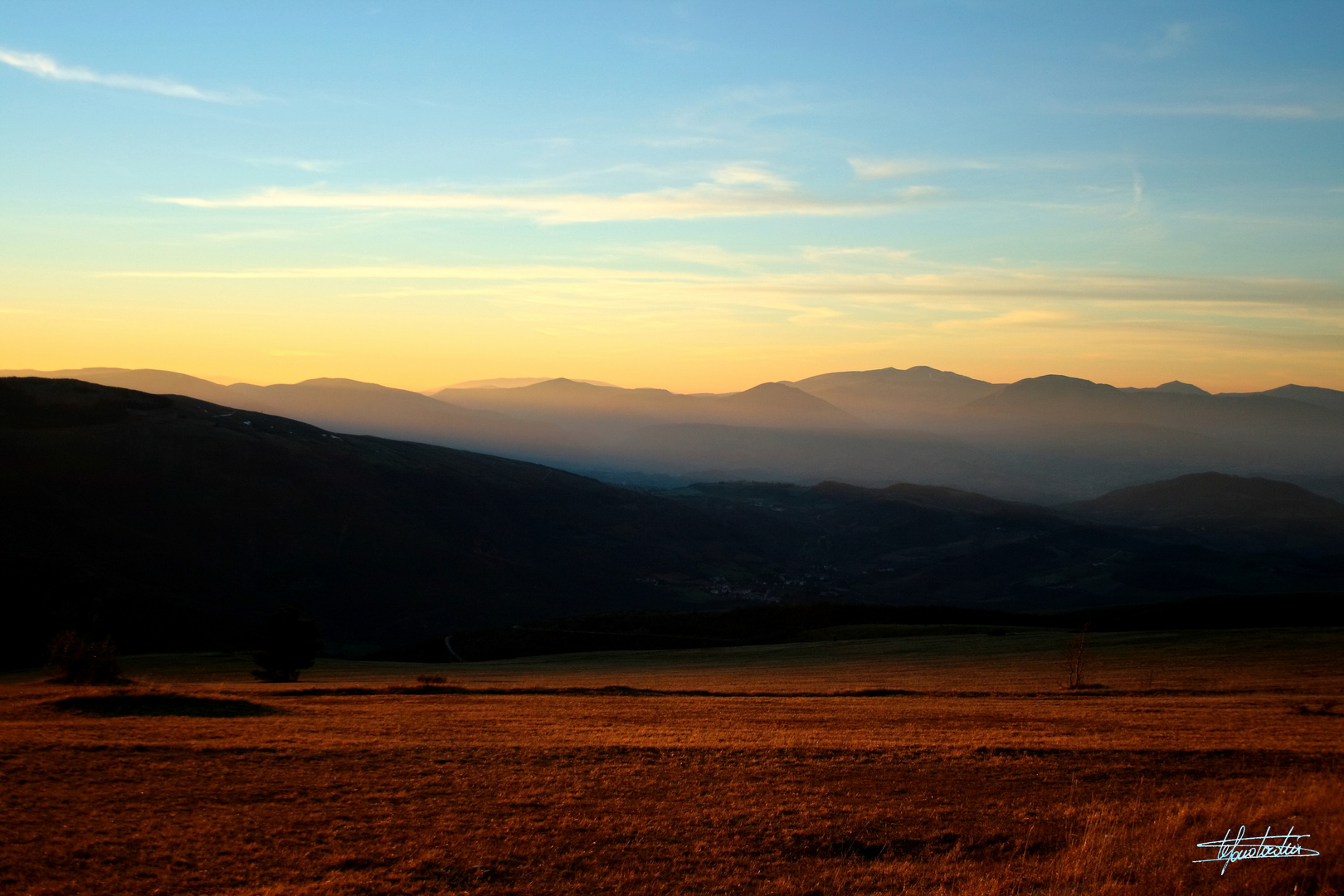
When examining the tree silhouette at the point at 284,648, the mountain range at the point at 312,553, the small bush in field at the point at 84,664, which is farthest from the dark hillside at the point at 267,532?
the small bush in field at the point at 84,664

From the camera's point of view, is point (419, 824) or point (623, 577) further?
point (623, 577)

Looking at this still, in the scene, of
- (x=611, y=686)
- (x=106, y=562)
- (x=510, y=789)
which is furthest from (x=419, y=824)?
(x=106, y=562)

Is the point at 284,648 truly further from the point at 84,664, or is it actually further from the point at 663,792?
the point at 663,792

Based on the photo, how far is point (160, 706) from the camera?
27438mm

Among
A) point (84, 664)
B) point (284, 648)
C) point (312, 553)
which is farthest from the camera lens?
point (312, 553)

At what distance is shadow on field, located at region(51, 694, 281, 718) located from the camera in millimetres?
26328

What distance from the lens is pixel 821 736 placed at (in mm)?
23594

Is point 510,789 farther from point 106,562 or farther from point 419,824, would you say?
point 106,562

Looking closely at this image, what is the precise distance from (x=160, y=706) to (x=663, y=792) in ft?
60.1

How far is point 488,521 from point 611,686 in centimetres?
14576

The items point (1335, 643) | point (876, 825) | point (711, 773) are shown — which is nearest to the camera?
point (876, 825)
